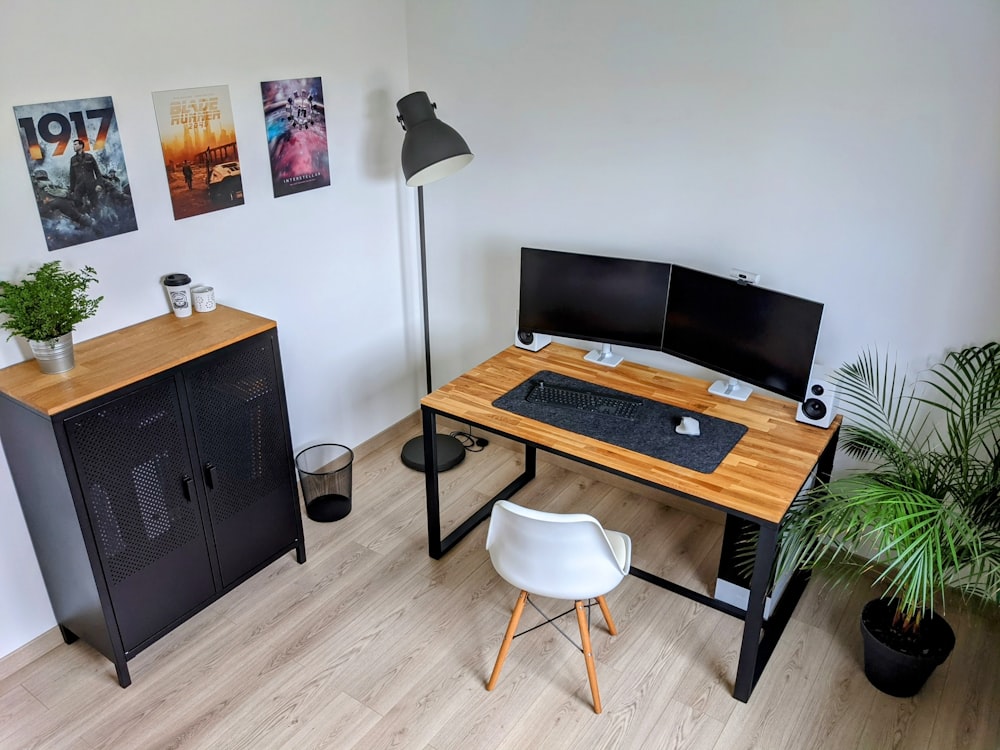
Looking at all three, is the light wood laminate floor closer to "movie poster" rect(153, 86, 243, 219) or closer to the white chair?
the white chair

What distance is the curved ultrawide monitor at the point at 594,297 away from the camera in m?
2.93

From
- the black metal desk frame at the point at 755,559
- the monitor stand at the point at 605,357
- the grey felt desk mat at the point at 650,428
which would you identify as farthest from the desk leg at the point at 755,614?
the monitor stand at the point at 605,357

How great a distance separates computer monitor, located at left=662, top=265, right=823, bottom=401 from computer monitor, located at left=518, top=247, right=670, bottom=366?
0.25 ft

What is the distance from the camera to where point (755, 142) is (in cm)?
272

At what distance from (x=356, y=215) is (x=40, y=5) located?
145 centimetres

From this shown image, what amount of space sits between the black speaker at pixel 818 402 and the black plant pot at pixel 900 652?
593 millimetres

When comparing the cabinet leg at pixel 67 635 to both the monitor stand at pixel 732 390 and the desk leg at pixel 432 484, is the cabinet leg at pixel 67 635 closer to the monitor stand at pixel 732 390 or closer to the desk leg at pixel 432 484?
the desk leg at pixel 432 484

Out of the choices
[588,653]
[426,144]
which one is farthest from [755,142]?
[588,653]

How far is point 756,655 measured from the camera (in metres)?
2.38

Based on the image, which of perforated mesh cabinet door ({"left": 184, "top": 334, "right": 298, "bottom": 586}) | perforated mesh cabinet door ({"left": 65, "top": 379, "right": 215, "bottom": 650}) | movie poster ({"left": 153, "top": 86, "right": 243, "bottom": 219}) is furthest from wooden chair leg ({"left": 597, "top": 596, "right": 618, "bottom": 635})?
movie poster ({"left": 153, "top": 86, "right": 243, "bottom": 219})

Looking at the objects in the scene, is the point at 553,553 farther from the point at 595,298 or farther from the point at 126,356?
the point at 126,356

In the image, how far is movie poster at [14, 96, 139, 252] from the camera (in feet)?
7.64

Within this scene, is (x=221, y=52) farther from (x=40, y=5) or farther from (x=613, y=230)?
(x=613, y=230)

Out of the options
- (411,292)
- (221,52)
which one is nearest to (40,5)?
(221,52)
